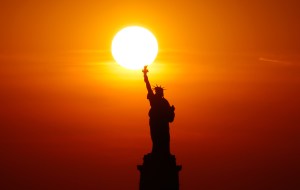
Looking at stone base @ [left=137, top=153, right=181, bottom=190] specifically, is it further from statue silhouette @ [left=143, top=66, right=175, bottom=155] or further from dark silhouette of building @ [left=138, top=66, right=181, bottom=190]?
statue silhouette @ [left=143, top=66, right=175, bottom=155]

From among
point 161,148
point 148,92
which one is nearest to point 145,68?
point 148,92

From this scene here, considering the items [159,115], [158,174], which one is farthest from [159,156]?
[159,115]

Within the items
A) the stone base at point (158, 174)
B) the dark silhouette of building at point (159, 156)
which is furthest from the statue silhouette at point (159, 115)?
the stone base at point (158, 174)

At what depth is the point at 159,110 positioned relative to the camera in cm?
2178

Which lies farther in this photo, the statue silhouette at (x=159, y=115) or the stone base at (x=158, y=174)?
the statue silhouette at (x=159, y=115)

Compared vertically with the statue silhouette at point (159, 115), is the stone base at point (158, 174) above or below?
below

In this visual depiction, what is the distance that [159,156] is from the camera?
21.5m

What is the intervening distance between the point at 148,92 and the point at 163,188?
2946 mm

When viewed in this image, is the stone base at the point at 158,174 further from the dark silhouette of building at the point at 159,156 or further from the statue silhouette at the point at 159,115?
the statue silhouette at the point at 159,115

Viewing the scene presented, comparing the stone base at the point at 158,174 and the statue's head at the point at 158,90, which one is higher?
the statue's head at the point at 158,90

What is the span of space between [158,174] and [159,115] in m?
1.85

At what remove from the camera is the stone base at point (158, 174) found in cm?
2117

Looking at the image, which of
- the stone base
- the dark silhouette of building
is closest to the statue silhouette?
the dark silhouette of building

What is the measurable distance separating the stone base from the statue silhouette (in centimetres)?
46
